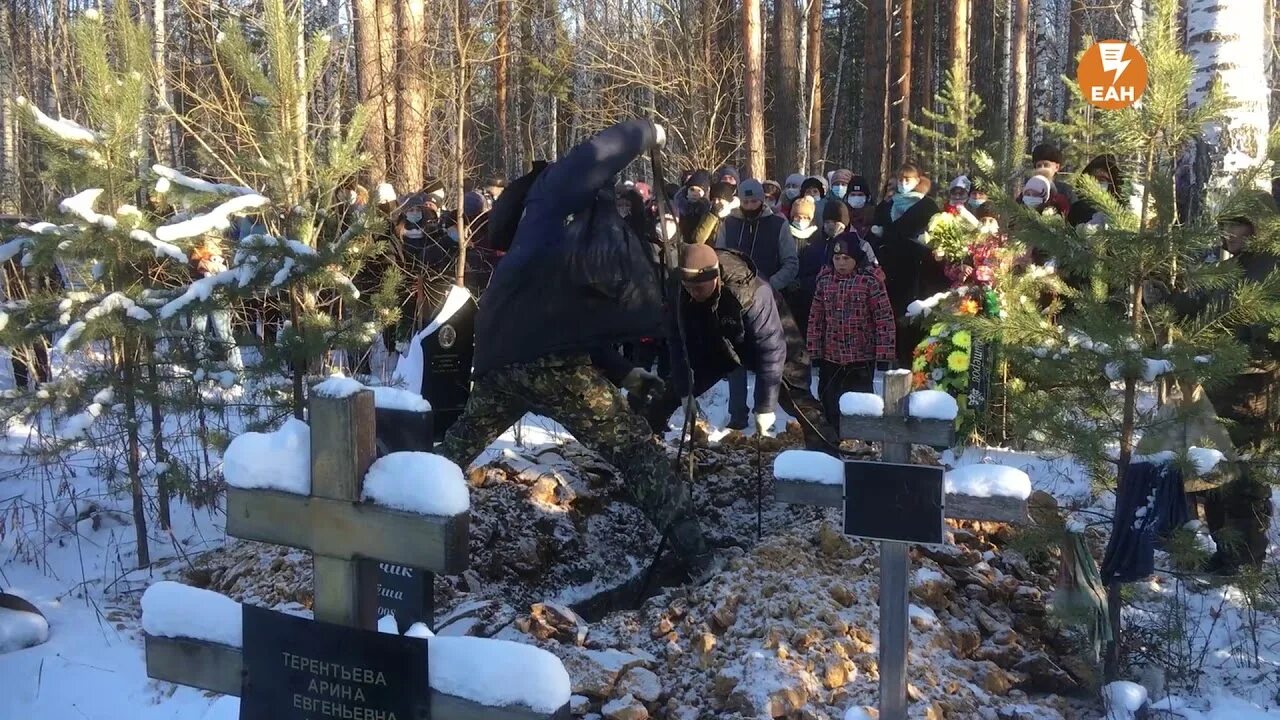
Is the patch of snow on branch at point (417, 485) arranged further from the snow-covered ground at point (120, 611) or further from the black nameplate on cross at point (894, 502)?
the snow-covered ground at point (120, 611)

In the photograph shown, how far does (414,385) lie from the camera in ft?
17.3

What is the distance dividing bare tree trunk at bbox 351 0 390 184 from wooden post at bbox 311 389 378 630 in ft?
20.0

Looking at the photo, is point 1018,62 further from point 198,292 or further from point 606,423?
point 198,292

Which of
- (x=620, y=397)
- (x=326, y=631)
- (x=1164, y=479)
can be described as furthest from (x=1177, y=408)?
(x=326, y=631)

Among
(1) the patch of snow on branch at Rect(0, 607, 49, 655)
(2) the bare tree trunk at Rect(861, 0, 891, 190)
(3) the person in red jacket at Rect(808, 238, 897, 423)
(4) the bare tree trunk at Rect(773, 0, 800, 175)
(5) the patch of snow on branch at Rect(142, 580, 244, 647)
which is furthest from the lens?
(2) the bare tree trunk at Rect(861, 0, 891, 190)

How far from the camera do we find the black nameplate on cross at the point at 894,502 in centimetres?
332

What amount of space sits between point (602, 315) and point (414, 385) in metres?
1.08

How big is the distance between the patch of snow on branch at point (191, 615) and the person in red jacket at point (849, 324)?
5438 millimetres

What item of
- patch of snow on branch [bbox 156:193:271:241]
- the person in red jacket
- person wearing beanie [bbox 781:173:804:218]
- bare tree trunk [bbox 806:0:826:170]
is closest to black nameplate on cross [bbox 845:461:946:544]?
patch of snow on branch [bbox 156:193:271:241]

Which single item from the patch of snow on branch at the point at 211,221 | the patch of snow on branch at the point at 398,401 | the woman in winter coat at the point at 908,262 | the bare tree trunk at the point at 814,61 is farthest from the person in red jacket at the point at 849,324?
the bare tree trunk at the point at 814,61

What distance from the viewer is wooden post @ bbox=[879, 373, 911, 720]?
3416mm

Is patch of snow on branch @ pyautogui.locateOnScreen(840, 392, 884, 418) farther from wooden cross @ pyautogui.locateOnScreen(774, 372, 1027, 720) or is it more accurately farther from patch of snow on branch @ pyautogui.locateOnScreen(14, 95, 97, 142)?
patch of snow on branch @ pyautogui.locateOnScreen(14, 95, 97, 142)

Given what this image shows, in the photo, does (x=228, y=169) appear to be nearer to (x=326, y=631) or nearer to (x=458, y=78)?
(x=458, y=78)

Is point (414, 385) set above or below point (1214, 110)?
below
